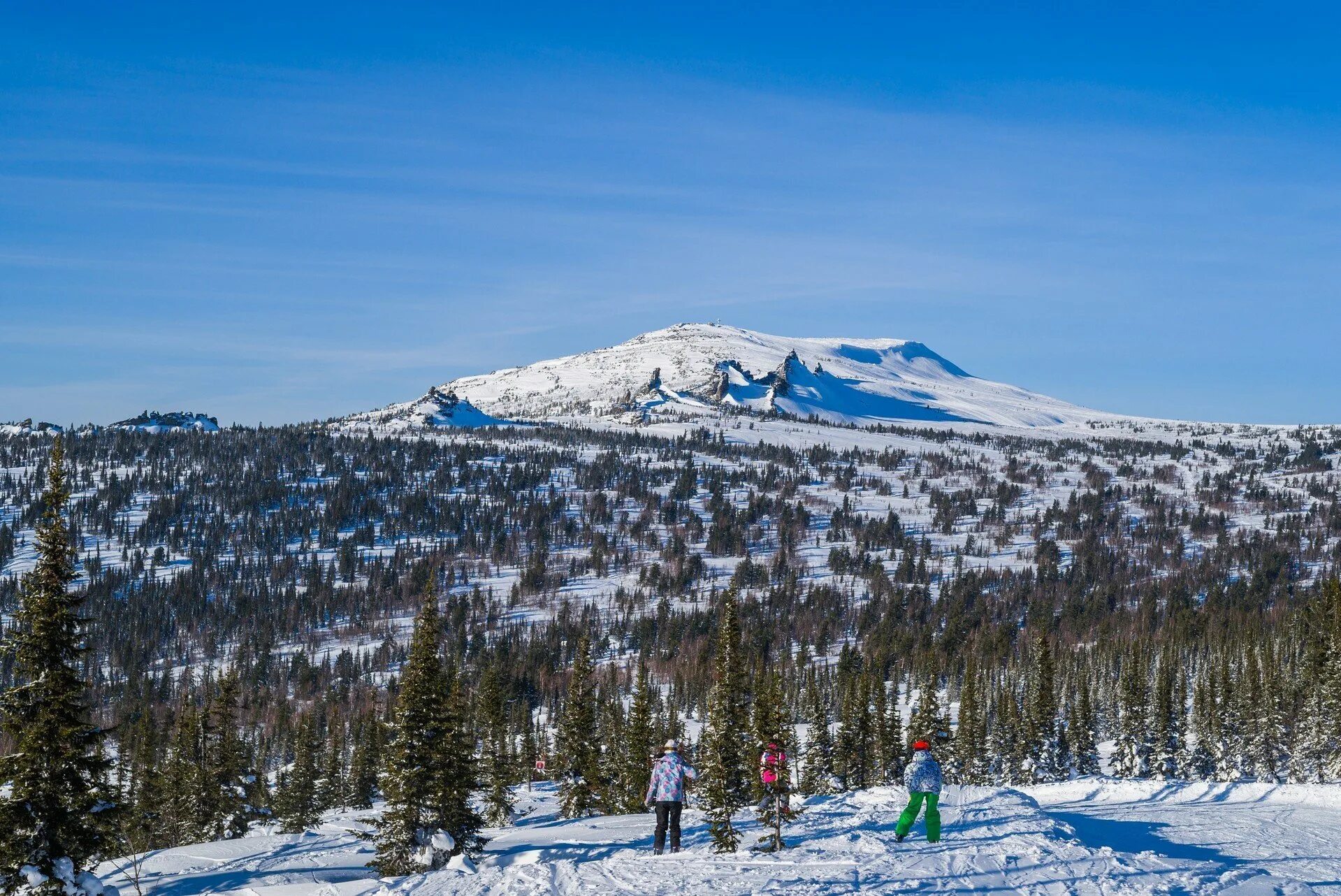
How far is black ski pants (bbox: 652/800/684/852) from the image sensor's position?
2180 centimetres

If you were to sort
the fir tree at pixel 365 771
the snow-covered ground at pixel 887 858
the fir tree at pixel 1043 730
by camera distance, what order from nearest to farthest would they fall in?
the snow-covered ground at pixel 887 858 → the fir tree at pixel 365 771 → the fir tree at pixel 1043 730

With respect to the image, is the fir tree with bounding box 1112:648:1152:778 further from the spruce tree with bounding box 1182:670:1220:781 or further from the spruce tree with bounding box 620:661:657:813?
the spruce tree with bounding box 620:661:657:813

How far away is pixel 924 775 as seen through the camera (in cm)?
2103

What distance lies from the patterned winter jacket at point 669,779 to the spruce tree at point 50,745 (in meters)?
12.5

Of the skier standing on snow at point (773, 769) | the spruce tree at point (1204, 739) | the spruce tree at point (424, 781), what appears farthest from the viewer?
the spruce tree at point (1204, 739)

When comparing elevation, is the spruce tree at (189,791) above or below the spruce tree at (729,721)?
below

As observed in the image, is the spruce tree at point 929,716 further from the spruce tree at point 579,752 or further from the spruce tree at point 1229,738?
the spruce tree at point 579,752

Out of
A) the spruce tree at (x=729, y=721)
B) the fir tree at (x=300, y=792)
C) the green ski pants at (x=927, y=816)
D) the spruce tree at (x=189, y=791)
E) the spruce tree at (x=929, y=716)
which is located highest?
the green ski pants at (x=927, y=816)

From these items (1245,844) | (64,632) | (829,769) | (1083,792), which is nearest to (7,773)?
(64,632)

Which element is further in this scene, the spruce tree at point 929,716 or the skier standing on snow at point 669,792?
the spruce tree at point 929,716

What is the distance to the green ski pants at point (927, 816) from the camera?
68.9ft

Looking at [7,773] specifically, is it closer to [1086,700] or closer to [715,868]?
[715,868]

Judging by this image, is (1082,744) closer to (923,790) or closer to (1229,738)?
(1229,738)

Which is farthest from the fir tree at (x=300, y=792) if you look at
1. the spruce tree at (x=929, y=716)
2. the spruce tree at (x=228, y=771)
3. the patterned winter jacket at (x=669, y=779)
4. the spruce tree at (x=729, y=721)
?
the patterned winter jacket at (x=669, y=779)
